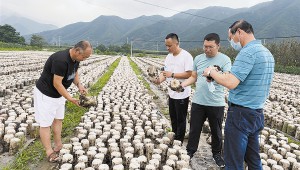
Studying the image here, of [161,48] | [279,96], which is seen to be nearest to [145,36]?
[161,48]

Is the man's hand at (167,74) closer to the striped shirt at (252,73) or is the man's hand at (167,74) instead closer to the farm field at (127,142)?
the farm field at (127,142)

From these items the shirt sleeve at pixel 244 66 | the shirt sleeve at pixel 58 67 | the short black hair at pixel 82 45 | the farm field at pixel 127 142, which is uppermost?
the short black hair at pixel 82 45

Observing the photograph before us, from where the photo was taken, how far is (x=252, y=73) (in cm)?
268

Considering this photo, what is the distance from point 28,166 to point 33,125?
1.18 metres

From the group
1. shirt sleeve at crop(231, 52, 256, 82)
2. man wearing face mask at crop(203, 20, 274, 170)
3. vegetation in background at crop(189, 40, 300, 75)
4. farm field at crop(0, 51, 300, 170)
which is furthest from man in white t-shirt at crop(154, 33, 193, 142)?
vegetation in background at crop(189, 40, 300, 75)

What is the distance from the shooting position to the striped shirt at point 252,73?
2.61 metres

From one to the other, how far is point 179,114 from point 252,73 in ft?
6.41

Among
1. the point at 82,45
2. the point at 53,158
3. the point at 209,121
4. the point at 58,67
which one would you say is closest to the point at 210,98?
the point at 209,121

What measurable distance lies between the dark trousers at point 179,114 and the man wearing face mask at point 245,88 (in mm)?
1555

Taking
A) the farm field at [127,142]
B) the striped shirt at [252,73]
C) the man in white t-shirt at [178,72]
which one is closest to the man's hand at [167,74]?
the man in white t-shirt at [178,72]

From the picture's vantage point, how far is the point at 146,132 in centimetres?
504

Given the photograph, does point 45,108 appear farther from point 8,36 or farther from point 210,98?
point 8,36

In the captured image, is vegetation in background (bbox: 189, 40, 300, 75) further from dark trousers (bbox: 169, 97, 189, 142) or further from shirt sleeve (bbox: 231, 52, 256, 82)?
shirt sleeve (bbox: 231, 52, 256, 82)

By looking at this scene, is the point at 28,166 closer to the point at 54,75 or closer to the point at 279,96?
the point at 54,75
